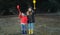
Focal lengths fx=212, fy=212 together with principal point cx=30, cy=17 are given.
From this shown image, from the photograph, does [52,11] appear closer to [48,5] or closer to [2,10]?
[48,5]

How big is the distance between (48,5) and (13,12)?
4473 millimetres

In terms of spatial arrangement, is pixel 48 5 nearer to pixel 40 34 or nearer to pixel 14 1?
pixel 14 1

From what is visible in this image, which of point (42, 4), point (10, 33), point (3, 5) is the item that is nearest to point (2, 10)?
point (3, 5)

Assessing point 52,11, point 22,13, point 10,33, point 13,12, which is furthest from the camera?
point 52,11

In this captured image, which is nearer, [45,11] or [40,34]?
[40,34]

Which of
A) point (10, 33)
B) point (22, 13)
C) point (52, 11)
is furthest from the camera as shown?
point (52, 11)

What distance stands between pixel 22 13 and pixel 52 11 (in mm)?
15606

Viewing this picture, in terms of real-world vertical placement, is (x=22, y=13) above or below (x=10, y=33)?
above

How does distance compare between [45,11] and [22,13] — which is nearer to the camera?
[22,13]

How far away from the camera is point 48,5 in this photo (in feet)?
84.3

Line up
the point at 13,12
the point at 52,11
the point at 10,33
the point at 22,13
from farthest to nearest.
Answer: the point at 52,11, the point at 13,12, the point at 10,33, the point at 22,13

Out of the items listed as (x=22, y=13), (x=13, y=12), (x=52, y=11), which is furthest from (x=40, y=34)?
(x=52, y=11)

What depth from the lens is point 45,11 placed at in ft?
87.4

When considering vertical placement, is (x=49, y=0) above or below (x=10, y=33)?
above
